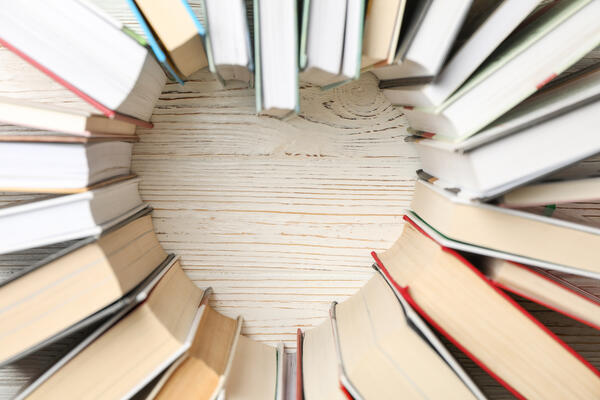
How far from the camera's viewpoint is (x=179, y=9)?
62 centimetres

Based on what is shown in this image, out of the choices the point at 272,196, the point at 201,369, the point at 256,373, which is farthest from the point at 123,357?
the point at 272,196

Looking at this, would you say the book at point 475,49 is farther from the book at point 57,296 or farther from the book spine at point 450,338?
the book at point 57,296

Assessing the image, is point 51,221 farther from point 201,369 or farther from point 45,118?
point 201,369

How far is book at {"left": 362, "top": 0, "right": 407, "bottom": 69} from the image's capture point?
0.61 metres

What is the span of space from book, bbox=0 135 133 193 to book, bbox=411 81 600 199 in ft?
2.01

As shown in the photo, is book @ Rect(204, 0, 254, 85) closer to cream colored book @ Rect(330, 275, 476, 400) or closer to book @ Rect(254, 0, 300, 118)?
book @ Rect(254, 0, 300, 118)

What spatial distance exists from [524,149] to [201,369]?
673mm

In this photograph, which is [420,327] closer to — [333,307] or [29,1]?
[333,307]

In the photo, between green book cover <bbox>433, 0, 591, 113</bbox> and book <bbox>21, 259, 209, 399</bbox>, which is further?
book <bbox>21, 259, 209, 399</bbox>

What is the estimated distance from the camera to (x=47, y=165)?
63 cm

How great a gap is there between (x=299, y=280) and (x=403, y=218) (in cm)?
28

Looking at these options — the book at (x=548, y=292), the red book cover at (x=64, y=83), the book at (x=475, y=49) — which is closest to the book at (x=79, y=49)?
the red book cover at (x=64, y=83)

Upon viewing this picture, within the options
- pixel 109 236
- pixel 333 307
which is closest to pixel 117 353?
pixel 109 236

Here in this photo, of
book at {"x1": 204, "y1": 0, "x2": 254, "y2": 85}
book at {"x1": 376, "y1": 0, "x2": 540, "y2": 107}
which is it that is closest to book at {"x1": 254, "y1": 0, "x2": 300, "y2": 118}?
book at {"x1": 204, "y1": 0, "x2": 254, "y2": 85}
